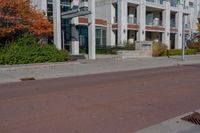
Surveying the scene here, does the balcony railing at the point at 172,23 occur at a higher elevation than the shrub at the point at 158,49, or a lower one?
higher

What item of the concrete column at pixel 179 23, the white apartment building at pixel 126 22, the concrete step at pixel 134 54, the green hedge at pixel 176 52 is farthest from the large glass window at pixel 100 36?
the concrete column at pixel 179 23

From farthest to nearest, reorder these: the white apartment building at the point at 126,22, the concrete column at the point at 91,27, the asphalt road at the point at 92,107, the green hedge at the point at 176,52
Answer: the green hedge at the point at 176,52 < the white apartment building at the point at 126,22 < the concrete column at the point at 91,27 < the asphalt road at the point at 92,107

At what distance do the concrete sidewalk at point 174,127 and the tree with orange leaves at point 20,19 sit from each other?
15.9 metres

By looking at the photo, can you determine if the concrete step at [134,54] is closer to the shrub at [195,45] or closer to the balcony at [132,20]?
the balcony at [132,20]

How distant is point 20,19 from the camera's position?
21.3m

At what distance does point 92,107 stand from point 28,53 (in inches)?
540

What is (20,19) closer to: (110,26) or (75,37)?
(75,37)

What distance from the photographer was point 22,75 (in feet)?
54.6

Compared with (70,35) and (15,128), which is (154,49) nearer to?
(70,35)

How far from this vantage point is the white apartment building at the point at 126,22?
30.8 meters

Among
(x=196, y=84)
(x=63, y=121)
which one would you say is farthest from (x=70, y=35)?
(x=63, y=121)

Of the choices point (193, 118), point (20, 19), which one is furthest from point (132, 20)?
point (193, 118)

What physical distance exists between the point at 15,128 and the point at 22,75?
A: 10.5 meters

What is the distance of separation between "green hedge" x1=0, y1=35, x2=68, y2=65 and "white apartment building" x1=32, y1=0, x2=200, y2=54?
10.8 feet
